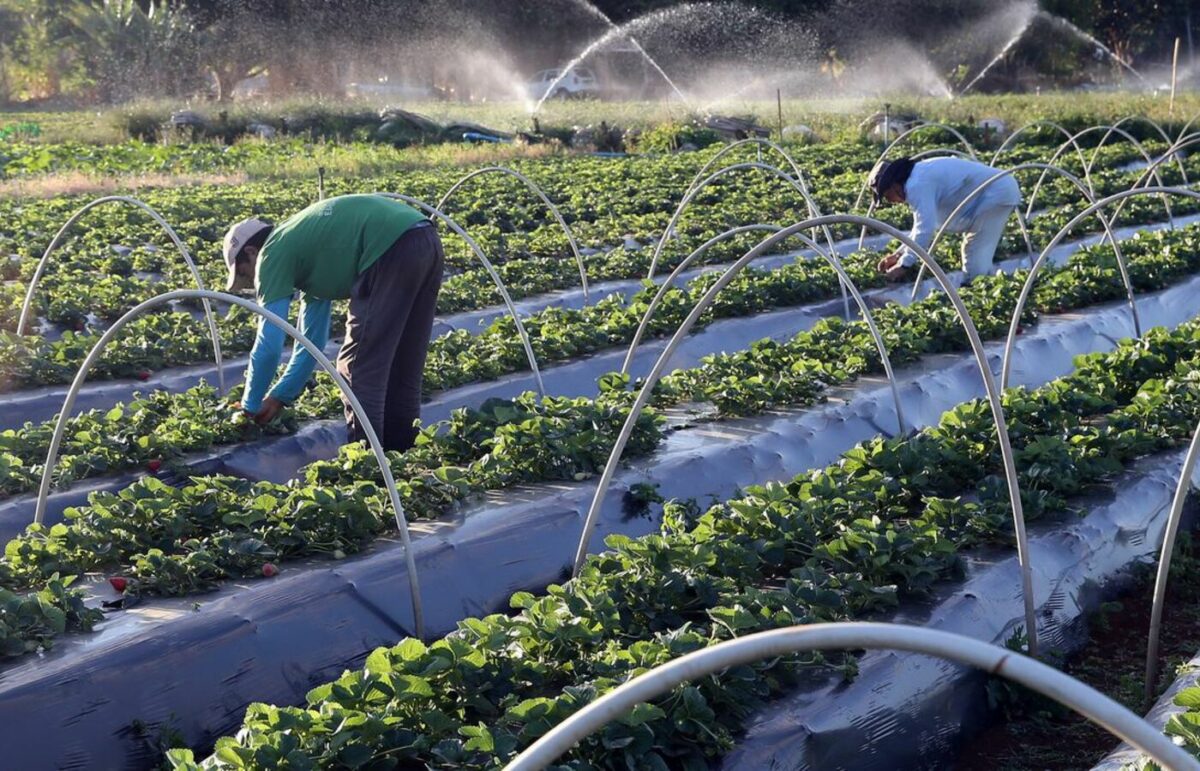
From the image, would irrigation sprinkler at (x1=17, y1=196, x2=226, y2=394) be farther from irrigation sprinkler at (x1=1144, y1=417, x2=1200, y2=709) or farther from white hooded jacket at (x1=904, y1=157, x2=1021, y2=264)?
white hooded jacket at (x1=904, y1=157, x2=1021, y2=264)

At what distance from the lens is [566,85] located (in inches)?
1827

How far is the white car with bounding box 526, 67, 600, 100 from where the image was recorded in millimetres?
45969

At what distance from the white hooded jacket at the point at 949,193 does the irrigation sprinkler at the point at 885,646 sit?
364 inches

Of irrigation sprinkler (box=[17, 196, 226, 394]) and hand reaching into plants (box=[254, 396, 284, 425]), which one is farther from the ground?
irrigation sprinkler (box=[17, 196, 226, 394])

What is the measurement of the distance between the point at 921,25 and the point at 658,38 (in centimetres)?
927

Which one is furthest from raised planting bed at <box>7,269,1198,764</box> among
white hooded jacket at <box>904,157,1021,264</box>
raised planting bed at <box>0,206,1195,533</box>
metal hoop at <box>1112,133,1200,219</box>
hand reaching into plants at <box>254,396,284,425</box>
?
metal hoop at <box>1112,133,1200,219</box>

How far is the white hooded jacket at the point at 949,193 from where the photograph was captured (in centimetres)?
1120

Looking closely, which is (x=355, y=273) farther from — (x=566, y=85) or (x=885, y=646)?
(x=566, y=85)

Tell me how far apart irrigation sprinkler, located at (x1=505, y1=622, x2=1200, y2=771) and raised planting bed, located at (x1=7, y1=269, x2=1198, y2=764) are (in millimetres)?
2793

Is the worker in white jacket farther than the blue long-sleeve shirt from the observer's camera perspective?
Yes

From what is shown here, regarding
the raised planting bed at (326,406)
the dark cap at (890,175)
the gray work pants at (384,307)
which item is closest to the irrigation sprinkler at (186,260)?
the raised planting bed at (326,406)

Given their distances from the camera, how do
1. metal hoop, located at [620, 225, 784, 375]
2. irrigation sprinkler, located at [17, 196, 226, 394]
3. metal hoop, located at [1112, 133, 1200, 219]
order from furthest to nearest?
metal hoop, located at [1112, 133, 1200, 219] < irrigation sprinkler, located at [17, 196, 226, 394] < metal hoop, located at [620, 225, 784, 375]

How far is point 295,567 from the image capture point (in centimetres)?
554

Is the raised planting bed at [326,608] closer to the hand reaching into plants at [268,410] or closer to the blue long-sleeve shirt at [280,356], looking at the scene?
the blue long-sleeve shirt at [280,356]
